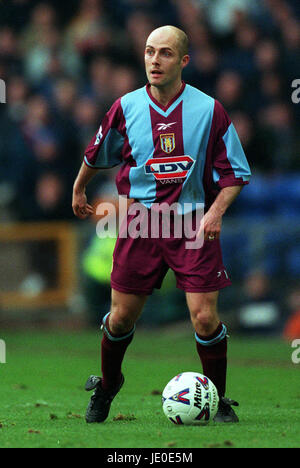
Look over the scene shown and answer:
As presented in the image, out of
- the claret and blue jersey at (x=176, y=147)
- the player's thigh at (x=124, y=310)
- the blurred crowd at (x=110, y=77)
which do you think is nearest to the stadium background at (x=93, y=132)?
the blurred crowd at (x=110, y=77)

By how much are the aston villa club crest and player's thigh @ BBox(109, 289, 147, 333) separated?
0.84 m

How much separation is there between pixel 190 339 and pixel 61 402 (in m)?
4.18

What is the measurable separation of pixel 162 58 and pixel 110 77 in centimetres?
771

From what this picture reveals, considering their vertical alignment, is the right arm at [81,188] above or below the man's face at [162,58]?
below

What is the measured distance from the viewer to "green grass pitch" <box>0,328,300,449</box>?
190 inches

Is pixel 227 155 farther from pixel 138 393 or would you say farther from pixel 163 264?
pixel 138 393

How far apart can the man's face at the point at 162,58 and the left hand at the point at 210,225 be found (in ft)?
2.58

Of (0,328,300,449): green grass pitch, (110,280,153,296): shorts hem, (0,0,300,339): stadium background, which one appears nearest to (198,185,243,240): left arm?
(110,280,153,296): shorts hem

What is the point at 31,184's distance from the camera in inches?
500

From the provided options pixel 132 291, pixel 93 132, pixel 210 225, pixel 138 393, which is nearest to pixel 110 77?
pixel 93 132

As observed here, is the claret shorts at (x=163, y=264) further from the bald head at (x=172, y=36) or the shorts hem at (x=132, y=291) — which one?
the bald head at (x=172, y=36)

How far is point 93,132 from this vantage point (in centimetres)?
1273

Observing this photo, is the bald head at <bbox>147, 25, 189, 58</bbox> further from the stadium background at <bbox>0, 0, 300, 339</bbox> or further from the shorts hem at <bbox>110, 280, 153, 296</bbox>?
the stadium background at <bbox>0, 0, 300, 339</bbox>

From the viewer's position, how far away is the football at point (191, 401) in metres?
5.26
